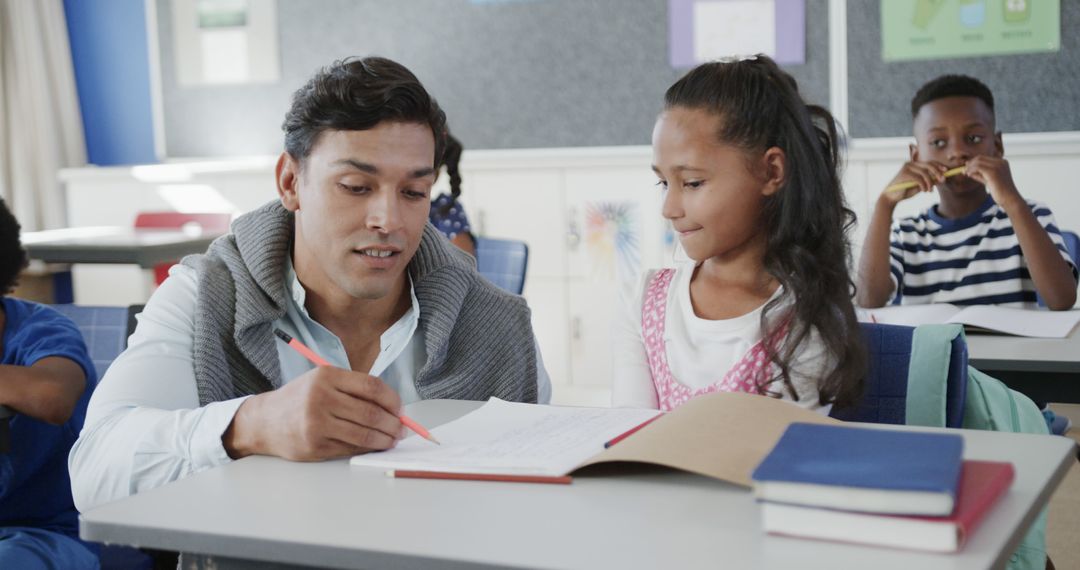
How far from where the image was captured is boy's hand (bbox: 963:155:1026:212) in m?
2.47

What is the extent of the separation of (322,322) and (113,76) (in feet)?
12.9

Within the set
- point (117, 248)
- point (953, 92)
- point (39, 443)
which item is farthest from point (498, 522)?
point (117, 248)

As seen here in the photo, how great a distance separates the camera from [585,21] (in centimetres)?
417

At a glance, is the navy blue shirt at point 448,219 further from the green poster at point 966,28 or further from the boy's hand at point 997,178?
the green poster at point 966,28

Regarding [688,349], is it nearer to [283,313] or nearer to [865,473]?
[283,313]

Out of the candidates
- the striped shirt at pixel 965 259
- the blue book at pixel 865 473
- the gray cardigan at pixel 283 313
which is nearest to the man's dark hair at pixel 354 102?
the gray cardigan at pixel 283 313

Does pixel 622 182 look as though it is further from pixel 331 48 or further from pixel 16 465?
pixel 16 465

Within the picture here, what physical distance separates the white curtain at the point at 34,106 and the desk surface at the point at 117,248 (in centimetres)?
90

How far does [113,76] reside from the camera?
16.5ft

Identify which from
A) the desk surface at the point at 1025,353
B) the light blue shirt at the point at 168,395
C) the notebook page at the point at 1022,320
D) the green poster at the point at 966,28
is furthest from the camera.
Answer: the green poster at the point at 966,28

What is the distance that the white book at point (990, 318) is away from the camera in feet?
6.73

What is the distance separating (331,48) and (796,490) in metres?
4.03

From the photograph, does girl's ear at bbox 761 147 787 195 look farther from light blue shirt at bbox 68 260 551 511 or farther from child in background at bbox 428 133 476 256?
child in background at bbox 428 133 476 256

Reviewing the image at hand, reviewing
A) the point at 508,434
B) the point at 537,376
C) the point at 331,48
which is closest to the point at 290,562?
the point at 508,434
